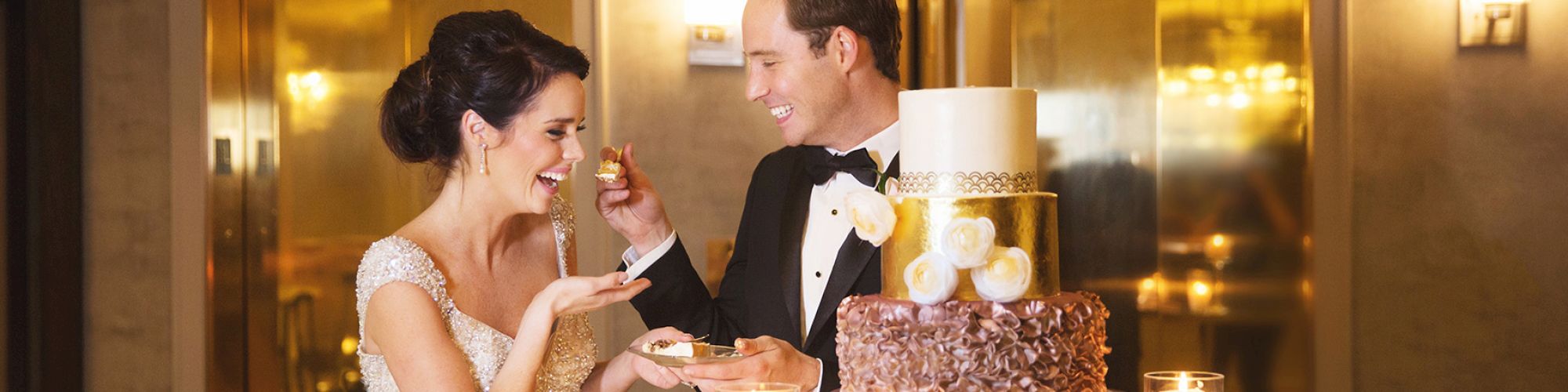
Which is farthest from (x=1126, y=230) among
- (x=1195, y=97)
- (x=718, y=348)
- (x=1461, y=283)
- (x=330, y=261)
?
(x=330, y=261)

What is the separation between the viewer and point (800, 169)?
110 inches

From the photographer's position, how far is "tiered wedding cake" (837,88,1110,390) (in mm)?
1401

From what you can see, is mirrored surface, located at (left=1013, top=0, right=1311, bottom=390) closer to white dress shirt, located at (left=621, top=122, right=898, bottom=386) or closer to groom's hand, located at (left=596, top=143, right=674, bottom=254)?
white dress shirt, located at (left=621, top=122, right=898, bottom=386)

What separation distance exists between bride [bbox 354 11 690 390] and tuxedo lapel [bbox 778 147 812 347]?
1.21 feet

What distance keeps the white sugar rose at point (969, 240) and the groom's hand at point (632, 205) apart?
4.44 ft

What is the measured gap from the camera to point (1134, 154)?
14.5 ft

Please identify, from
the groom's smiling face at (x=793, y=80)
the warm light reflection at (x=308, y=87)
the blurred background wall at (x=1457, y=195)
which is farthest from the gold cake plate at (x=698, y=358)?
the warm light reflection at (x=308, y=87)

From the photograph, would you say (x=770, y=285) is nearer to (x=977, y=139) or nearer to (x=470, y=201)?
(x=470, y=201)

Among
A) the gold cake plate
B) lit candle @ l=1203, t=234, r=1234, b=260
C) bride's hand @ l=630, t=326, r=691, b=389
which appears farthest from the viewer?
lit candle @ l=1203, t=234, r=1234, b=260

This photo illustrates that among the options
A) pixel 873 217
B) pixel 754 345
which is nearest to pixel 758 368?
pixel 754 345

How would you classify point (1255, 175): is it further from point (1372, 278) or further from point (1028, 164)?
point (1028, 164)

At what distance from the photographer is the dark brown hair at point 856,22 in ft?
8.82

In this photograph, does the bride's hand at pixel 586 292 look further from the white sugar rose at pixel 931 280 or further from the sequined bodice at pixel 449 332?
the white sugar rose at pixel 931 280

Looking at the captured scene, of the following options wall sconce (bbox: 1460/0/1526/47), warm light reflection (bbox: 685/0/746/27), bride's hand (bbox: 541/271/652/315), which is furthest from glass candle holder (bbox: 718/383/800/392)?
wall sconce (bbox: 1460/0/1526/47)
